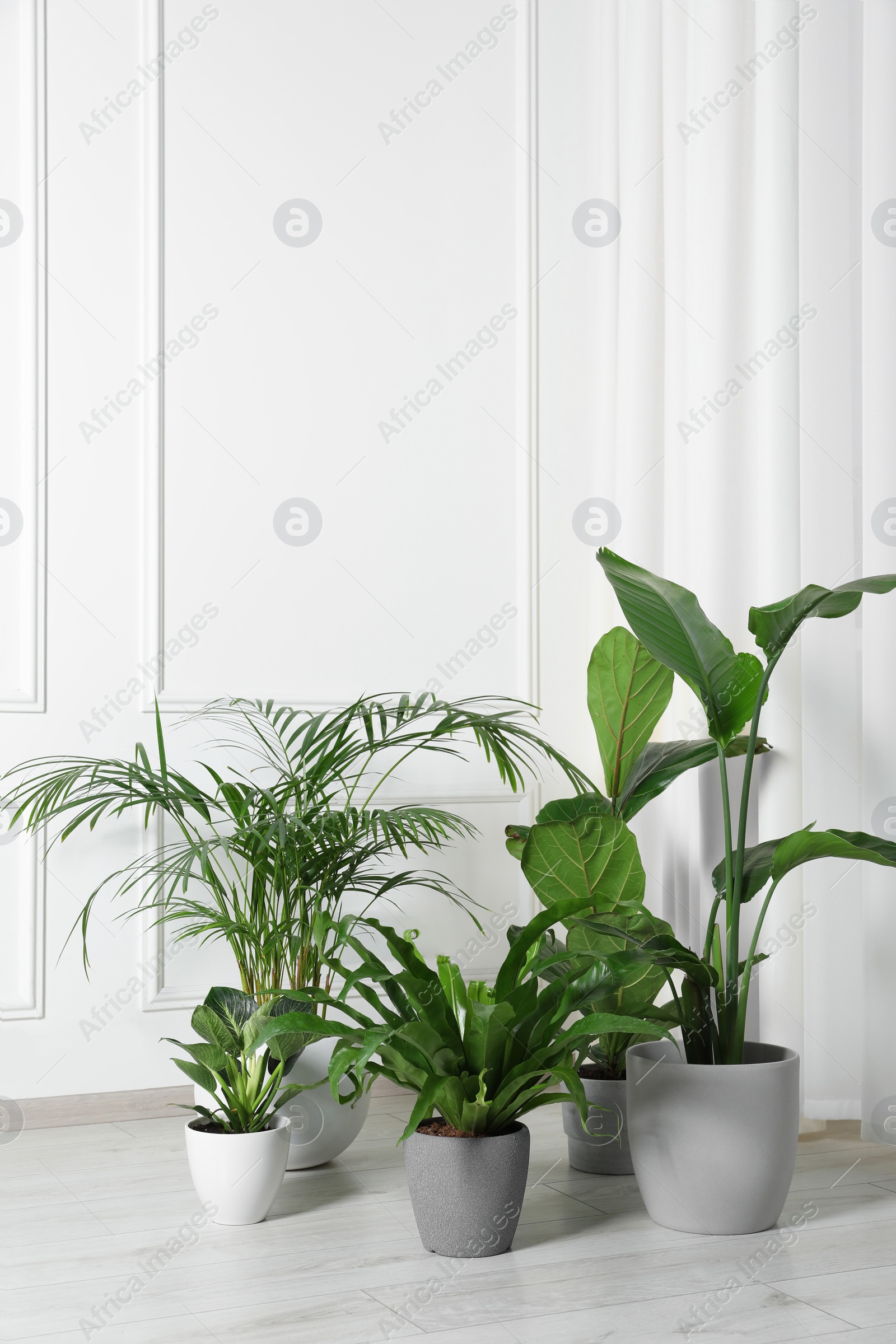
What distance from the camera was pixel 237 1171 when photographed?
198 cm

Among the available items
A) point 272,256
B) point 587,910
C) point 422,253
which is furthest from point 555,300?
point 587,910

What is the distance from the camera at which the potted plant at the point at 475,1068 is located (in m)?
1.83

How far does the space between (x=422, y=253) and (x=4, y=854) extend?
184 centimetres

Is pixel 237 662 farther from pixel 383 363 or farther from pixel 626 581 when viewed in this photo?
pixel 626 581

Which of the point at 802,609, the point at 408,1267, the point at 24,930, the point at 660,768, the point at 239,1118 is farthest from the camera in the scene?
the point at 24,930

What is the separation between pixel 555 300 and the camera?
3.30 meters

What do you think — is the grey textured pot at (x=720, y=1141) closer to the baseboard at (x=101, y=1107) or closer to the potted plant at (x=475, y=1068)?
the potted plant at (x=475, y=1068)

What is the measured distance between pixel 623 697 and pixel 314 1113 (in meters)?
1.03

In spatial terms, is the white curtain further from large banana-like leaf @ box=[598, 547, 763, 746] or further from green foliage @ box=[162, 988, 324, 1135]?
green foliage @ box=[162, 988, 324, 1135]

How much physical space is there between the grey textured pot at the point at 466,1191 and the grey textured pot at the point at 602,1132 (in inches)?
19.1

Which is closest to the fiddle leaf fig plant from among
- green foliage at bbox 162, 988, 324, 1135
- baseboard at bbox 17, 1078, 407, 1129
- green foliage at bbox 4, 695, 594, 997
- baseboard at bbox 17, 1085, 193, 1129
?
green foliage at bbox 4, 695, 594, 997

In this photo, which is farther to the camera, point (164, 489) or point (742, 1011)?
point (164, 489)

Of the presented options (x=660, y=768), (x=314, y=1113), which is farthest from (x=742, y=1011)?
(x=314, y=1113)

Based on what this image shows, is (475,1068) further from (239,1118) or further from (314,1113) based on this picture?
(314,1113)
